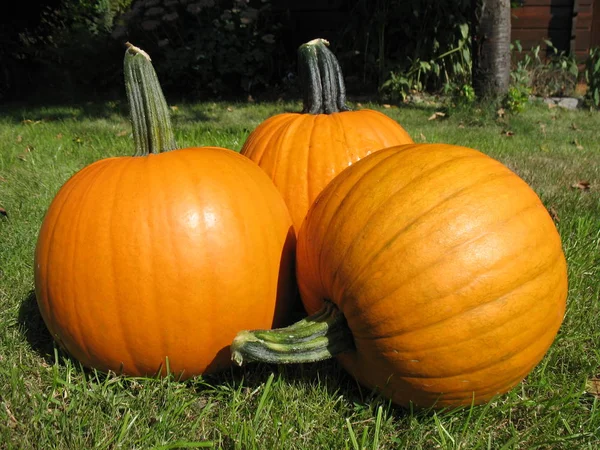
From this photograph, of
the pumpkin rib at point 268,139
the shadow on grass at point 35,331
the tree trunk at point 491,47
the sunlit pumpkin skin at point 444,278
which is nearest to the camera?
the sunlit pumpkin skin at point 444,278

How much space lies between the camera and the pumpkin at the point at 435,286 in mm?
1317

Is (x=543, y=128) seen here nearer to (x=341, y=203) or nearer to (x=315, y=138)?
(x=315, y=138)

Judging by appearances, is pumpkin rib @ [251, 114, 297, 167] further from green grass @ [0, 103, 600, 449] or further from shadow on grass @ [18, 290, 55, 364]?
shadow on grass @ [18, 290, 55, 364]

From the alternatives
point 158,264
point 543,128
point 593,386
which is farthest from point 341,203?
point 543,128

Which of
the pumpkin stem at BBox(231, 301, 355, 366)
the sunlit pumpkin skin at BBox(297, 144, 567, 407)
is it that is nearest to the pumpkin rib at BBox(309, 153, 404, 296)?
the sunlit pumpkin skin at BBox(297, 144, 567, 407)

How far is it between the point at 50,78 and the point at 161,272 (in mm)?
9993

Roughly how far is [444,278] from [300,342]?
1.37 feet

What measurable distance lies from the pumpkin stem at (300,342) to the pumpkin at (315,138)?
0.64m

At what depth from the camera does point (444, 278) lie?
131 centimetres

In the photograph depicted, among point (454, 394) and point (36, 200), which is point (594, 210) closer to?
point (454, 394)

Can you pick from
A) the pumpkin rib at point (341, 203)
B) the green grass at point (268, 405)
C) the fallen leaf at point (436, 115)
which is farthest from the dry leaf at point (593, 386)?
the fallen leaf at point (436, 115)

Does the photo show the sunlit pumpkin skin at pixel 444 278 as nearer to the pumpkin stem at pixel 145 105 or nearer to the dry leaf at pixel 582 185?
the pumpkin stem at pixel 145 105

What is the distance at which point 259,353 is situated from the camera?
137 cm

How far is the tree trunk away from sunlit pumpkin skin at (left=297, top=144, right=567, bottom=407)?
16.9ft
